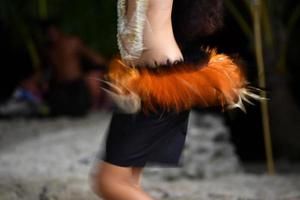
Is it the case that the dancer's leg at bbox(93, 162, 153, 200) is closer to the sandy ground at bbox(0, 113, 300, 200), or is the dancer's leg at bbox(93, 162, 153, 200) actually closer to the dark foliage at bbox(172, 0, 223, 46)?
the dark foliage at bbox(172, 0, 223, 46)

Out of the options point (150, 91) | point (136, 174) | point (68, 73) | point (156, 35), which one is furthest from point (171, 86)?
point (68, 73)

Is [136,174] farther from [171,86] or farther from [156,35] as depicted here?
[156,35]

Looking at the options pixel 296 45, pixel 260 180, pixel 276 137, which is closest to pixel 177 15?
pixel 260 180

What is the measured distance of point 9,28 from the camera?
8219 millimetres

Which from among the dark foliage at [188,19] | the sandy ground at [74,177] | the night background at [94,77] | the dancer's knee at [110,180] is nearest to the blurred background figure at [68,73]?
the night background at [94,77]

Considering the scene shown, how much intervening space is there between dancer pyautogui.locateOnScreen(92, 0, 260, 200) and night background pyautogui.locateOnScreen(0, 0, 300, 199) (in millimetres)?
1357

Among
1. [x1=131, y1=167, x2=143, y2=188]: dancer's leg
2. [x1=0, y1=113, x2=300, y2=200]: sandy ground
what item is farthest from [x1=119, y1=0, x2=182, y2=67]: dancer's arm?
[x1=0, y1=113, x2=300, y2=200]: sandy ground

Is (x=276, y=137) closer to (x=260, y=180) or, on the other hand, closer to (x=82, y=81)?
(x=260, y=180)

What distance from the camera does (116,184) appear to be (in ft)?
8.18

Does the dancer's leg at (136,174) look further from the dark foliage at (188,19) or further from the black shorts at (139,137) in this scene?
the dark foliage at (188,19)

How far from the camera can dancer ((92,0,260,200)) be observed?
249cm

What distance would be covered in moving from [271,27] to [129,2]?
3344 millimetres

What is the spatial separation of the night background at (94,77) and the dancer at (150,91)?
1357 mm

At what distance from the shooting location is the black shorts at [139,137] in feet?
8.27
